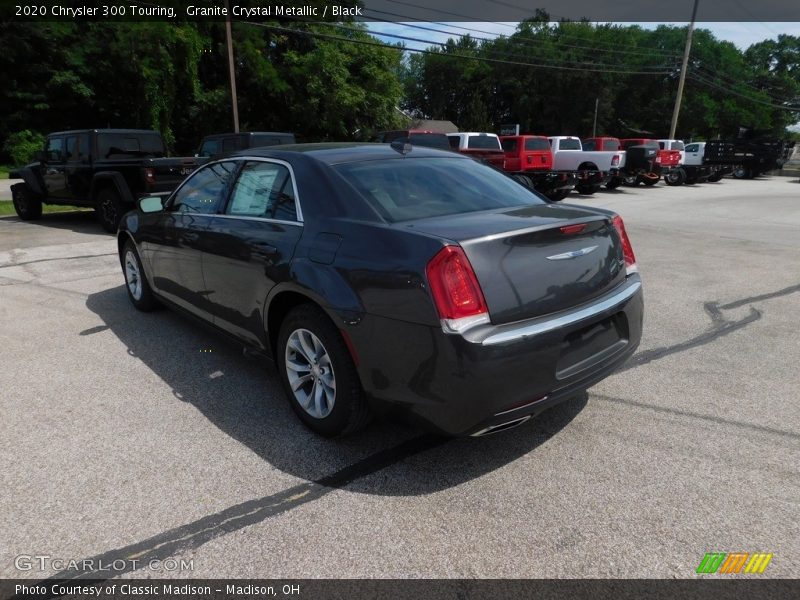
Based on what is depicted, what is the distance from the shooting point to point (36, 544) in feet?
7.95

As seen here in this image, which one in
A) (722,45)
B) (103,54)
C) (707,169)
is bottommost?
(707,169)

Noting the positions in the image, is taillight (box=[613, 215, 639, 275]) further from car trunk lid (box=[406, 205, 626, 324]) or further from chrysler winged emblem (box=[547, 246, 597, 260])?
chrysler winged emblem (box=[547, 246, 597, 260])

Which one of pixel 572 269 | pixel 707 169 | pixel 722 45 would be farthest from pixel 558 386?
pixel 722 45

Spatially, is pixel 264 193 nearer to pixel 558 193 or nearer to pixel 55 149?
pixel 55 149

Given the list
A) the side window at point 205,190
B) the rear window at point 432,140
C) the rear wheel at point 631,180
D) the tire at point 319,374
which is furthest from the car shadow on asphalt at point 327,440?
the rear wheel at point 631,180

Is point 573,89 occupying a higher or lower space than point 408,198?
higher

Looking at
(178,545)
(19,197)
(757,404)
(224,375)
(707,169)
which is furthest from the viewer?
(707,169)

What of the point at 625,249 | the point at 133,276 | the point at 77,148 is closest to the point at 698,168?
the point at 77,148

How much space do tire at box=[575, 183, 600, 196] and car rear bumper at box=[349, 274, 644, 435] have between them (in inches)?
681

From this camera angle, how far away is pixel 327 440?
127 inches

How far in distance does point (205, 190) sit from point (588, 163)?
692 inches

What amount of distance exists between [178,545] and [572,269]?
2224mm

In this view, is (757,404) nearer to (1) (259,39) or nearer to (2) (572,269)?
(2) (572,269)

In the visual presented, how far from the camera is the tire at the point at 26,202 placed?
12250 millimetres
